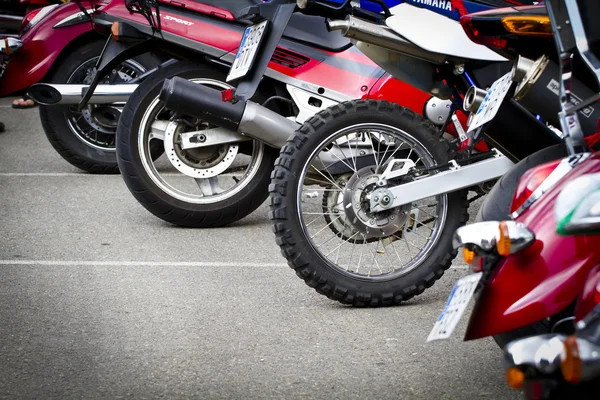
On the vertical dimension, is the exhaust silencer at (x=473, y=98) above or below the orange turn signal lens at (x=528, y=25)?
below

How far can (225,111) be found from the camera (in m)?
6.19

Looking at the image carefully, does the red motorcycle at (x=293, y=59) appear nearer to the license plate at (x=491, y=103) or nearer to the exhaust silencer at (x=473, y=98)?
the exhaust silencer at (x=473, y=98)

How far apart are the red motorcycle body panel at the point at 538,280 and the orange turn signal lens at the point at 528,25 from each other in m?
1.12

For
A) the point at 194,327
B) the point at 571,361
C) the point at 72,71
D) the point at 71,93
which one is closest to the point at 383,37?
the point at 194,327

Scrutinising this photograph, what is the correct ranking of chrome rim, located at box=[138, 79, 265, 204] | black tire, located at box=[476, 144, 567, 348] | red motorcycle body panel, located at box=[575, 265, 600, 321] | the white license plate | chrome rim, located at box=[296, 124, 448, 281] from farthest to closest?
chrome rim, located at box=[138, 79, 265, 204] → the white license plate → chrome rim, located at box=[296, 124, 448, 281] → black tire, located at box=[476, 144, 567, 348] → red motorcycle body panel, located at box=[575, 265, 600, 321]

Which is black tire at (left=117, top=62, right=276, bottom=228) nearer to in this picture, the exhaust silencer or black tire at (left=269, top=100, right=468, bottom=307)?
black tire at (left=269, top=100, right=468, bottom=307)

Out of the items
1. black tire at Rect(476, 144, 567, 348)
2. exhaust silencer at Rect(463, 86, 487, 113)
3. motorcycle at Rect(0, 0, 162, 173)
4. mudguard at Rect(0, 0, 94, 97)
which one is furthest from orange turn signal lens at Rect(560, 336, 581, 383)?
mudguard at Rect(0, 0, 94, 97)

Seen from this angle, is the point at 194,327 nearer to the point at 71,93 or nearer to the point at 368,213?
the point at 368,213

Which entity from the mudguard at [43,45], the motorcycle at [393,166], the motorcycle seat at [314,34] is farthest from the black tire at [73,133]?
the motorcycle at [393,166]

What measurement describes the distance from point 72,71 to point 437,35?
14.7 feet

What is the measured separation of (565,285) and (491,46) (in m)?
1.52

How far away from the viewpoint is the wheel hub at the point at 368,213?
504cm

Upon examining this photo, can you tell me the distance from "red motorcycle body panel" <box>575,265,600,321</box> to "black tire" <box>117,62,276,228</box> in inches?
152

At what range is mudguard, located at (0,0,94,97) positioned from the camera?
28.1 feet
